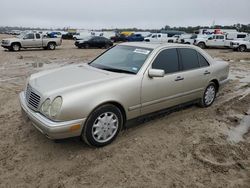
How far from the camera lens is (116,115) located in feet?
13.6

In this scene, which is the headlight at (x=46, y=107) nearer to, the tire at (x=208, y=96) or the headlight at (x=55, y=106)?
the headlight at (x=55, y=106)

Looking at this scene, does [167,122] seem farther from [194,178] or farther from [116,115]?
[194,178]

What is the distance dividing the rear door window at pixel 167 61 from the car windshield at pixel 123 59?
0.21m

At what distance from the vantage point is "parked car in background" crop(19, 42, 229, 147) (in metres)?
3.69

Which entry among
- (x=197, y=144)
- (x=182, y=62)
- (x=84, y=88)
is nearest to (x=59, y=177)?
(x=84, y=88)

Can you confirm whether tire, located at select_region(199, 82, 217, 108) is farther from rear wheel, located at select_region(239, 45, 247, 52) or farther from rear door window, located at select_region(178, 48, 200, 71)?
rear wheel, located at select_region(239, 45, 247, 52)

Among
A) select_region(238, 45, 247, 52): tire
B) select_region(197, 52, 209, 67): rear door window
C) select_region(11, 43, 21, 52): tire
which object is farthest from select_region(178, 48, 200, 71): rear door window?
select_region(238, 45, 247, 52): tire

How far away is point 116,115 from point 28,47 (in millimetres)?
21130

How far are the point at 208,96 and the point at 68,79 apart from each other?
3.33 metres

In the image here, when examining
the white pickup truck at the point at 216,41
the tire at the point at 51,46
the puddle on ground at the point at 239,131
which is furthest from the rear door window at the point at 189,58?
the white pickup truck at the point at 216,41

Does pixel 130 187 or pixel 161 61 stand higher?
pixel 161 61

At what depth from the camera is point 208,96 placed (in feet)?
20.0

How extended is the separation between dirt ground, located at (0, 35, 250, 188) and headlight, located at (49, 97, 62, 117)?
18.7 inches

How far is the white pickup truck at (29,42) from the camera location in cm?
2186
